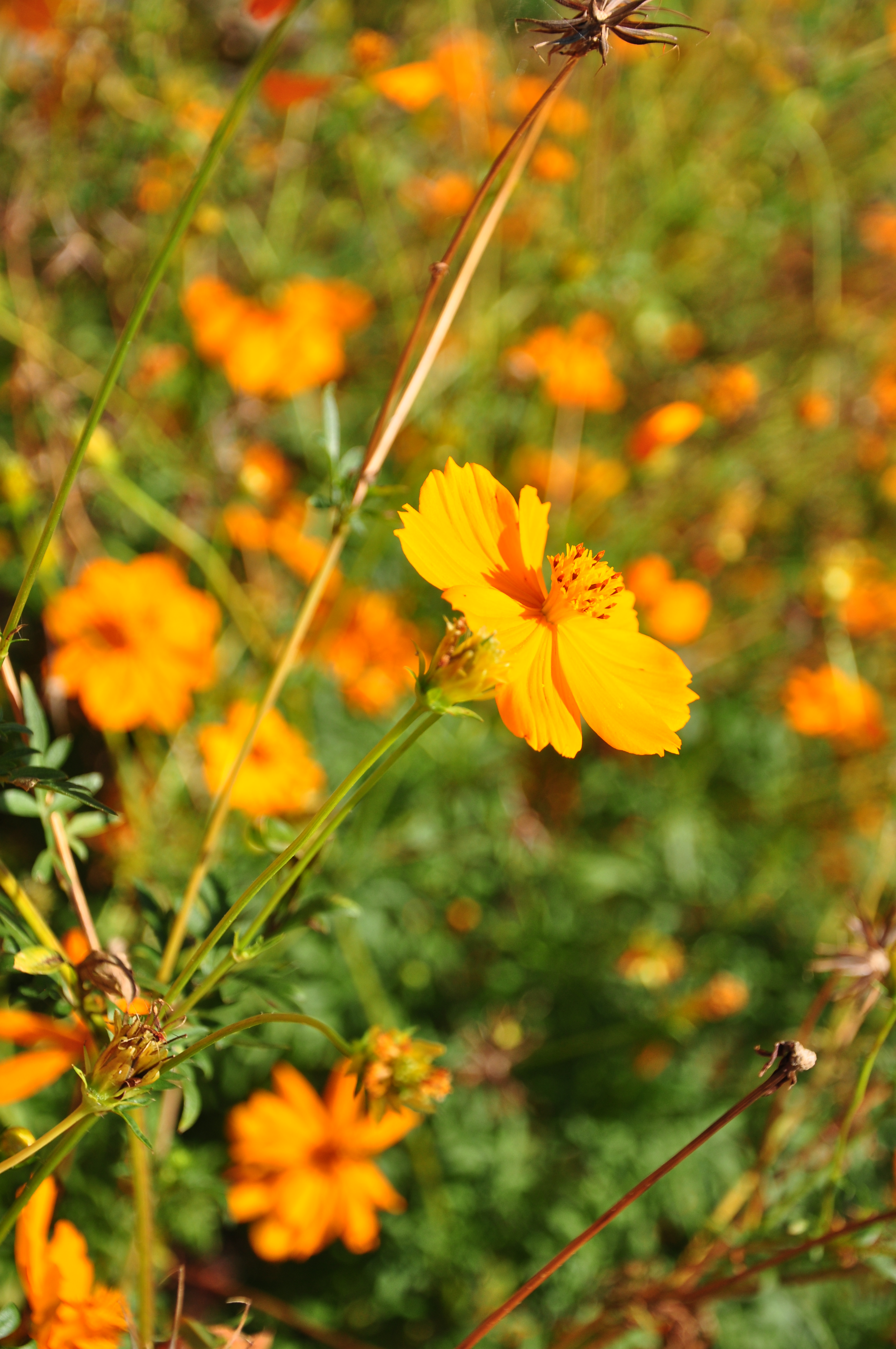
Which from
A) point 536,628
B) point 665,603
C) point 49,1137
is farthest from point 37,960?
point 665,603

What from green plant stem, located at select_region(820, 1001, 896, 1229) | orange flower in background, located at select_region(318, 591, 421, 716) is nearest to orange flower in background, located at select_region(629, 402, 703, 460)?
orange flower in background, located at select_region(318, 591, 421, 716)

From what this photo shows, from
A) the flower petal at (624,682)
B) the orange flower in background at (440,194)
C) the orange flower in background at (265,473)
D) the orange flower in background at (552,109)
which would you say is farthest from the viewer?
the orange flower in background at (552,109)

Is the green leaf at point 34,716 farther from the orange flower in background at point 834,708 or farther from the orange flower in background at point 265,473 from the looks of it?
the orange flower in background at point 834,708

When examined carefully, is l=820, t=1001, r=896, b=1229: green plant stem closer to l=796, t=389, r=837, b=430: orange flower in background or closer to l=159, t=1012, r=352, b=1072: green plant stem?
l=159, t=1012, r=352, b=1072: green plant stem

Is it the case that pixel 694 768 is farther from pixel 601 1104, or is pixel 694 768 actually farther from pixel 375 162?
pixel 375 162

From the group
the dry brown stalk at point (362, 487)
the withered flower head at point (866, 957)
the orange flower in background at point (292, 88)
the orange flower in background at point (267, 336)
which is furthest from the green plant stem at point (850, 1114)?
the orange flower in background at point (292, 88)

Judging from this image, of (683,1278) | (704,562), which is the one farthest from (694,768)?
(683,1278)
